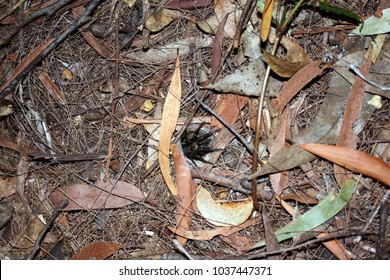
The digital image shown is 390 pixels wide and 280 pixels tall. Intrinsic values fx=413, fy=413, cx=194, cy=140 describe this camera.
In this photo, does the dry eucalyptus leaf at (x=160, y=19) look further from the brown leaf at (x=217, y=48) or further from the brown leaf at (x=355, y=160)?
the brown leaf at (x=355, y=160)

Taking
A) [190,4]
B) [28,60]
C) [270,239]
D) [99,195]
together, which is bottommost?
[270,239]

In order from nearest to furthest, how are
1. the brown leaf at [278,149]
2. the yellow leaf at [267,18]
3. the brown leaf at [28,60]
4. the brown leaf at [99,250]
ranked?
the yellow leaf at [267,18]
the brown leaf at [278,149]
the brown leaf at [99,250]
the brown leaf at [28,60]

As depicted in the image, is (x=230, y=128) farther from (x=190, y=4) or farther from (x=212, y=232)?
(x=190, y=4)

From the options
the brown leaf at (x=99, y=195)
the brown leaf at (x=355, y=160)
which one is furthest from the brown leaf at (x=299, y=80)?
the brown leaf at (x=99, y=195)

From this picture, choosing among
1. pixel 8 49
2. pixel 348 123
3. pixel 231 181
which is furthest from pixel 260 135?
pixel 8 49

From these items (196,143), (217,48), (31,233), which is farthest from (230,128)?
(31,233)

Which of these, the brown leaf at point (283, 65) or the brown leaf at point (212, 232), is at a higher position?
the brown leaf at point (283, 65)

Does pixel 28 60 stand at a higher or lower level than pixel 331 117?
higher
